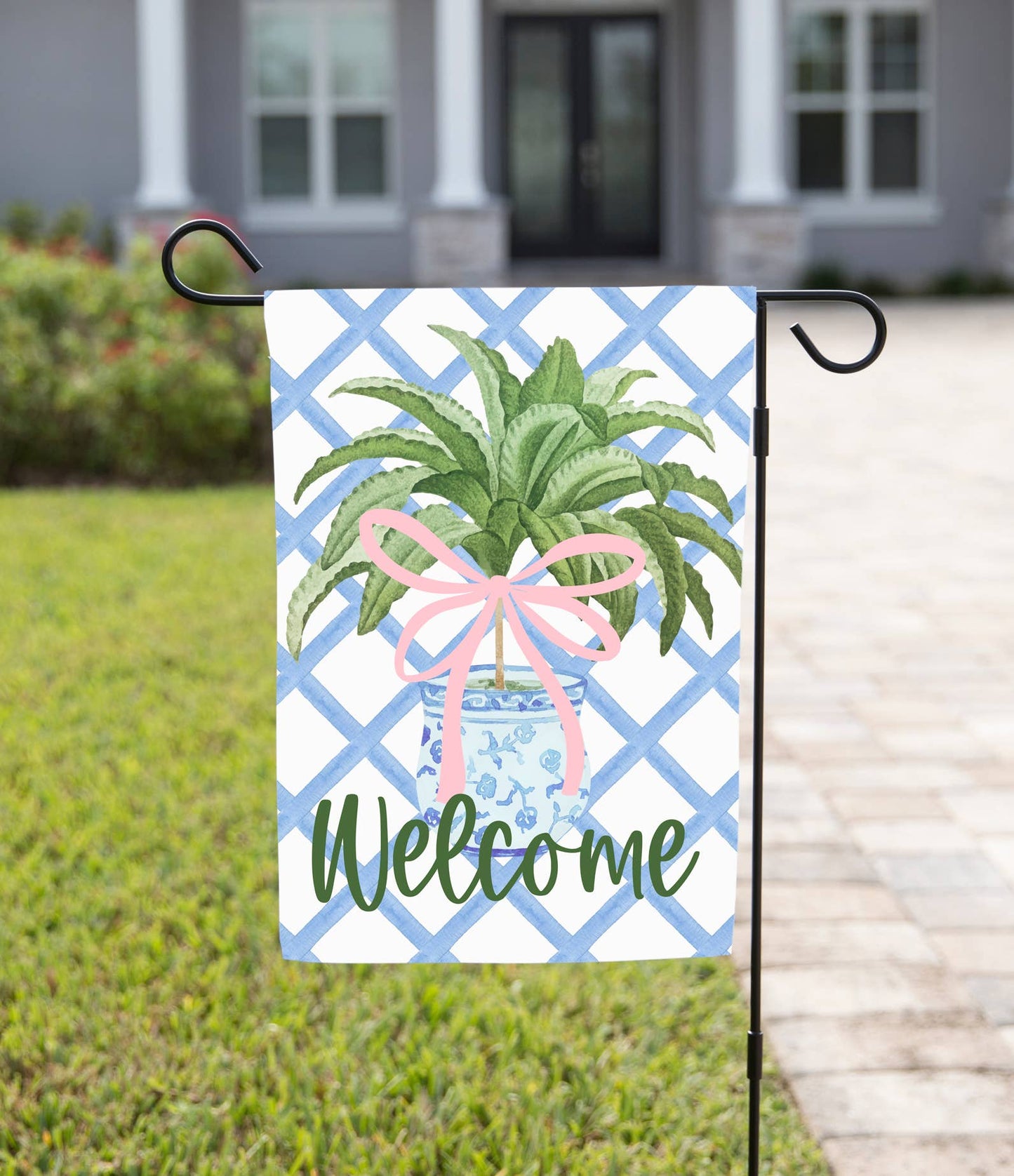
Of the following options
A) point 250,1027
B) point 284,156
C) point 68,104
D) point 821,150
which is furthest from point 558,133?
point 250,1027

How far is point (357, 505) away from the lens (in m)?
1.81

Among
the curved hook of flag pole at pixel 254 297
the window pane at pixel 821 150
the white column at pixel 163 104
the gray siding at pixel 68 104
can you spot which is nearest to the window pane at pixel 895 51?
the window pane at pixel 821 150

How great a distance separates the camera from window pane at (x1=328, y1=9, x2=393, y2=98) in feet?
57.1

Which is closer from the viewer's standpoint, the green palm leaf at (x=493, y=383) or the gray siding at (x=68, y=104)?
the green palm leaf at (x=493, y=383)

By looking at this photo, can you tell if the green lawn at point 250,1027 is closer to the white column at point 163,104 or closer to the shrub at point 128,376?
the shrub at point 128,376

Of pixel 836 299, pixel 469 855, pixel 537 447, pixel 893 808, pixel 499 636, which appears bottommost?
pixel 893 808

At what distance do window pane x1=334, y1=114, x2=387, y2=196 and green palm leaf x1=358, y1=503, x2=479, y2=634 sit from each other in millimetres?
16580

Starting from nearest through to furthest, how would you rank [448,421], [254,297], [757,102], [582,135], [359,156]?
[448,421] → [254,297] → [757,102] → [359,156] → [582,135]

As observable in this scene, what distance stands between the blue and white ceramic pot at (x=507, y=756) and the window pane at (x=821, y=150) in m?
17.3

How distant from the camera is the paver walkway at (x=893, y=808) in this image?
2586 millimetres

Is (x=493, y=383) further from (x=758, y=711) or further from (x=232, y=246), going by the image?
(x=758, y=711)

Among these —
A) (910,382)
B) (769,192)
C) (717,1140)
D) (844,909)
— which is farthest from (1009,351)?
(717,1140)

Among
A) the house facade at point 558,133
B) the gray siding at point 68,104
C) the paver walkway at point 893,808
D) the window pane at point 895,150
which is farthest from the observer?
the window pane at point 895,150

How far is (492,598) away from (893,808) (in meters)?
2.38
